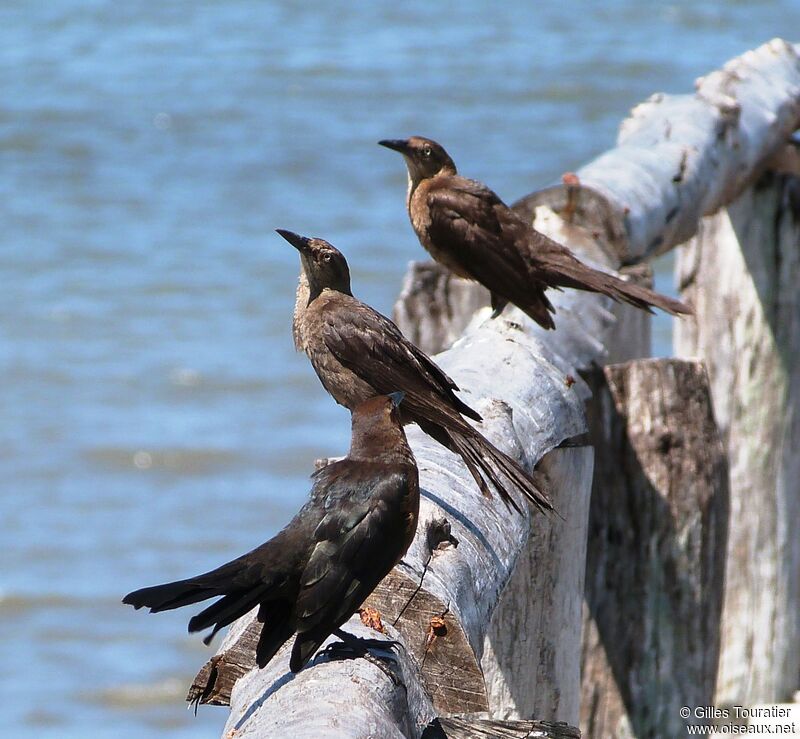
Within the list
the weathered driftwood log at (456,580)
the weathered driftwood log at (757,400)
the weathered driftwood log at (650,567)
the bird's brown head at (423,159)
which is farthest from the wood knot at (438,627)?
the weathered driftwood log at (757,400)

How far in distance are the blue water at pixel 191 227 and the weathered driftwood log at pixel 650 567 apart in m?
2.94

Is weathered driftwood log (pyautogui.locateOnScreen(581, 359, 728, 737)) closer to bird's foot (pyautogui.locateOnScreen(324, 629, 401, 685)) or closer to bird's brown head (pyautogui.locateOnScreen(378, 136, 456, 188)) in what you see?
bird's brown head (pyautogui.locateOnScreen(378, 136, 456, 188))

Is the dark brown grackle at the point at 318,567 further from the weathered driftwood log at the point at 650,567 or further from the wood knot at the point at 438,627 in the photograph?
the weathered driftwood log at the point at 650,567

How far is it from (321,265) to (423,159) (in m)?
1.17

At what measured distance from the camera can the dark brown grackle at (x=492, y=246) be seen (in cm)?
392


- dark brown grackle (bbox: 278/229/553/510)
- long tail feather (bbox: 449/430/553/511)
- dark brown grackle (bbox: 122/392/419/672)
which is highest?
dark brown grackle (bbox: 278/229/553/510)

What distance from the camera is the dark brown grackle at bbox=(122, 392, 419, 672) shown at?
6.64ft

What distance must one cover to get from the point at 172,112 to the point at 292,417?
9165mm

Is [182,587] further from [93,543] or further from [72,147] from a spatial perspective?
[72,147]

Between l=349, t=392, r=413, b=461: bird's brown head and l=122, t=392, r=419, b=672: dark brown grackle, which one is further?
l=349, t=392, r=413, b=461: bird's brown head

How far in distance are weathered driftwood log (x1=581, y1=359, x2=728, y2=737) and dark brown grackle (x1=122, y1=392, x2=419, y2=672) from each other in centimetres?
169

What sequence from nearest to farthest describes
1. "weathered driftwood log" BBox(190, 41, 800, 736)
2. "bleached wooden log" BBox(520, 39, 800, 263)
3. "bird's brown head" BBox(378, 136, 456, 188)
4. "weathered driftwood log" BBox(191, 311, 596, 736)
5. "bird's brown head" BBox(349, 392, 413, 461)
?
"weathered driftwood log" BBox(191, 311, 596, 736) < "weathered driftwood log" BBox(190, 41, 800, 736) < "bird's brown head" BBox(349, 392, 413, 461) < "bleached wooden log" BBox(520, 39, 800, 263) < "bird's brown head" BBox(378, 136, 456, 188)

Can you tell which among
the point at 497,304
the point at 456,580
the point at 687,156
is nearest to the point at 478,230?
the point at 497,304

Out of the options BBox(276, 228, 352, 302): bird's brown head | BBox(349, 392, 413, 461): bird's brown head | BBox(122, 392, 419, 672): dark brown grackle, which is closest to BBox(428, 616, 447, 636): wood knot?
BBox(122, 392, 419, 672): dark brown grackle
